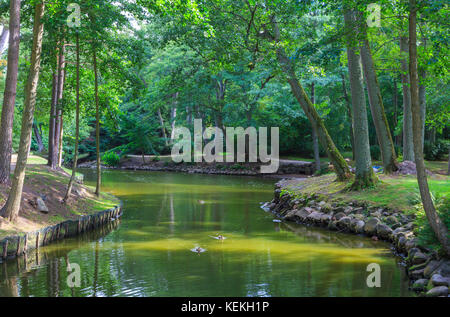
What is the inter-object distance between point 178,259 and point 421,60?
616 cm

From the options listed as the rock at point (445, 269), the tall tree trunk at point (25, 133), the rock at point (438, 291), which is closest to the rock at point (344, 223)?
the rock at point (445, 269)

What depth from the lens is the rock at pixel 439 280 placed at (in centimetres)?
666

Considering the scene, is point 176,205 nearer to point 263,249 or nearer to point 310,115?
point 310,115

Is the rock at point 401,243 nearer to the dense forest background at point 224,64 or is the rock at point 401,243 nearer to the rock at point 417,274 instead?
the rock at point 417,274

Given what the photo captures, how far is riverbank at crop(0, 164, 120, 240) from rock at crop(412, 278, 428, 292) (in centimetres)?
742

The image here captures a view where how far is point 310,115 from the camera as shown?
16.5 m

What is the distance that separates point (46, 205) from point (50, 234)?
58.7 inches

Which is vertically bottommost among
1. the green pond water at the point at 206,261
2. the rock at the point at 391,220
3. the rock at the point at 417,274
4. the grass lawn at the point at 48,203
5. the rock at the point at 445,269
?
the green pond water at the point at 206,261

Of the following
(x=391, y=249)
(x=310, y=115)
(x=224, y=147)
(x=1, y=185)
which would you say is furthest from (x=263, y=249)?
(x=224, y=147)

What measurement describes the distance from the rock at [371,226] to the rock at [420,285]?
166 inches

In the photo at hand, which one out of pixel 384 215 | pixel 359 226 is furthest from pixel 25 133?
pixel 384 215

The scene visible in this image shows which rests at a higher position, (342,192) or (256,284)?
(342,192)
